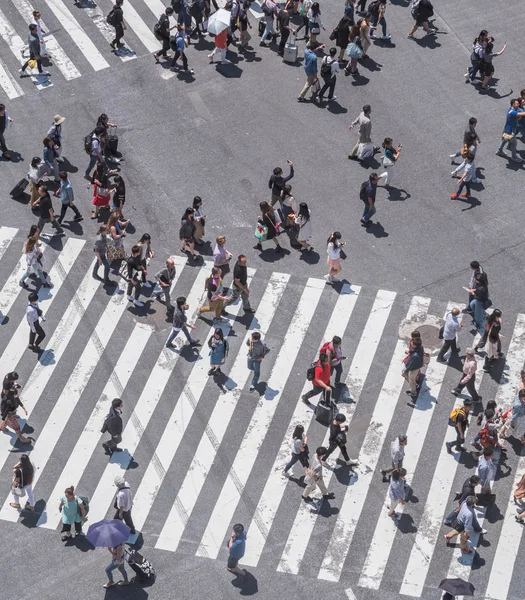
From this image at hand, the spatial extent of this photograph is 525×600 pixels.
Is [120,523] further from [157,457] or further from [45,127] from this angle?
[45,127]

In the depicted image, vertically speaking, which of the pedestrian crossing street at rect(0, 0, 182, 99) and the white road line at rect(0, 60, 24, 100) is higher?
the pedestrian crossing street at rect(0, 0, 182, 99)

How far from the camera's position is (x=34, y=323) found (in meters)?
30.6

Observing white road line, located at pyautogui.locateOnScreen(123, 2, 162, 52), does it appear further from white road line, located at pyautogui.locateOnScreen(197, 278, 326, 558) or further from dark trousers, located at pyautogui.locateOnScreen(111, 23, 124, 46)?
white road line, located at pyautogui.locateOnScreen(197, 278, 326, 558)

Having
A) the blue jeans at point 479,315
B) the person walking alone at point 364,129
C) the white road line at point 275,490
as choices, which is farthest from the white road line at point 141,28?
the blue jeans at point 479,315

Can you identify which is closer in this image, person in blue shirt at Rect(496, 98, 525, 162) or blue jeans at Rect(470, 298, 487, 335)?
blue jeans at Rect(470, 298, 487, 335)

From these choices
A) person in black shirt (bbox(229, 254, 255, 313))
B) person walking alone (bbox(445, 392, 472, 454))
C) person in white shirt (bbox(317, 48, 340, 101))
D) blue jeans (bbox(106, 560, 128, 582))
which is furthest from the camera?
person in white shirt (bbox(317, 48, 340, 101))

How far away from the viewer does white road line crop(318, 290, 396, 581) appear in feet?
87.6

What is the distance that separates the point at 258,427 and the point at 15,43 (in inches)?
725

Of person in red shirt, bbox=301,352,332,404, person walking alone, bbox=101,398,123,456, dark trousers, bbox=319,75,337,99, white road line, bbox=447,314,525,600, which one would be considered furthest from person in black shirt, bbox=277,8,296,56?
white road line, bbox=447,314,525,600

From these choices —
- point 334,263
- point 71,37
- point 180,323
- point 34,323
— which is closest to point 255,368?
point 180,323

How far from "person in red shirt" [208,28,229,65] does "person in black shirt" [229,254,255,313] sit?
10.4 m

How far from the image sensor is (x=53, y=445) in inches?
1139

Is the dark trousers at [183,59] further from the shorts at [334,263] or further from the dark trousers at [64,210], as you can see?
the shorts at [334,263]

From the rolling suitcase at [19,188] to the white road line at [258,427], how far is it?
8.55m
